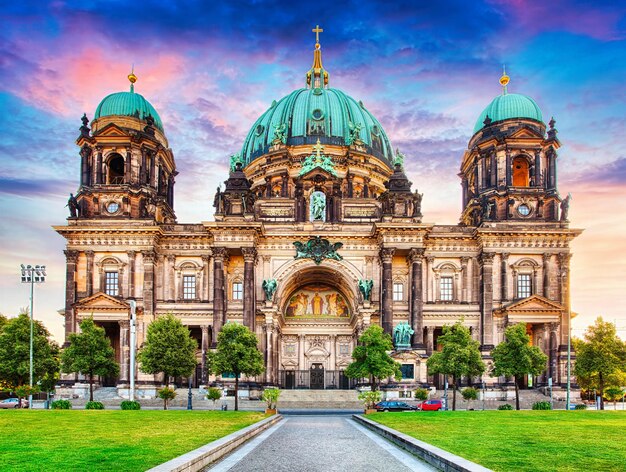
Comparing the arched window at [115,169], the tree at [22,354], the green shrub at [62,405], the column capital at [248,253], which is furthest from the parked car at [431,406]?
the arched window at [115,169]

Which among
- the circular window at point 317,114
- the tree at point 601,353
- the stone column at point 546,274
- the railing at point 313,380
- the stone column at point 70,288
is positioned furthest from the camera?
the circular window at point 317,114

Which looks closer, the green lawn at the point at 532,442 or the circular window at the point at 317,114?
the green lawn at the point at 532,442

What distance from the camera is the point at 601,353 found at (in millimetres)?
59375

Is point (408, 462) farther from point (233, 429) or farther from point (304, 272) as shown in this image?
point (304, 272)

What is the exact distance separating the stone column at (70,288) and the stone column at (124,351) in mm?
4664

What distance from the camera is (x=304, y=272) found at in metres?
69.9

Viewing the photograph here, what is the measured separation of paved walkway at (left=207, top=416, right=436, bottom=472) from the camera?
57.7 ft

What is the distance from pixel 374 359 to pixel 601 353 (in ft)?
68.4

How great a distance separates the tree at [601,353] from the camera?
5922cm

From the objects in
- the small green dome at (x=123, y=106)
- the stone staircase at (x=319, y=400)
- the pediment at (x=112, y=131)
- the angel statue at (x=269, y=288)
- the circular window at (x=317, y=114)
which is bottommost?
the stone staircase at (x=319, y=400)

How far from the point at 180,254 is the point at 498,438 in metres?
50.6

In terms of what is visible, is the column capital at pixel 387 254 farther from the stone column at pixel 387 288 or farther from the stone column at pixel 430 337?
the stone column at pixel 430 337

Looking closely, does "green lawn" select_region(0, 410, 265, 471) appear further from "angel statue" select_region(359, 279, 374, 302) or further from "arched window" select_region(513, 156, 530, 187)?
"arched window" select_region(513, 156, 530, 187)

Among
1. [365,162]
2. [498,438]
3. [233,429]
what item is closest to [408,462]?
[498,438]
